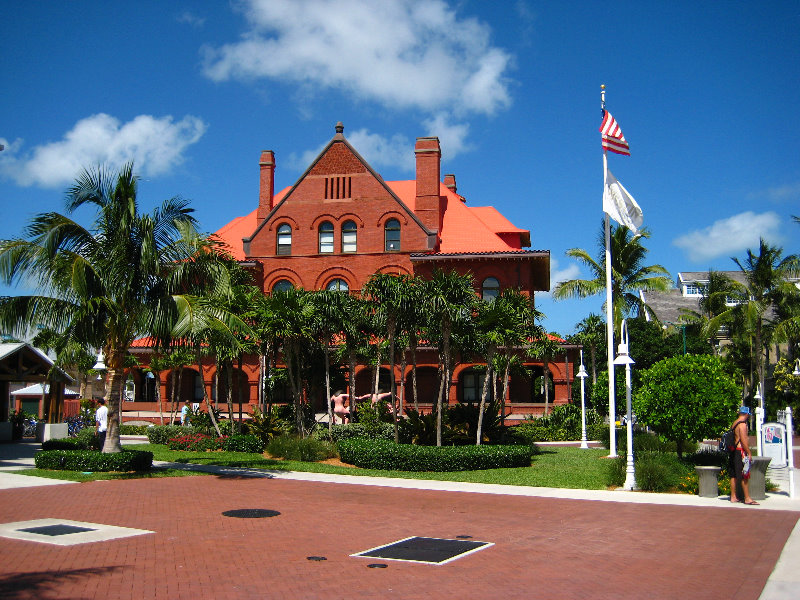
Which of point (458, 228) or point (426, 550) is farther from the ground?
point (458, 228)

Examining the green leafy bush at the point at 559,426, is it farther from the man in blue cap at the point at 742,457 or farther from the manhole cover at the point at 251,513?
the manhole cover at the point at 251,513

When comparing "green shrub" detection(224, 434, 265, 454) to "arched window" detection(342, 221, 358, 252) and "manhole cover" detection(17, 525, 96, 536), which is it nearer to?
"manhole cover" detection(17, 525, 96, 536)

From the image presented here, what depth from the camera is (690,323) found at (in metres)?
54.6

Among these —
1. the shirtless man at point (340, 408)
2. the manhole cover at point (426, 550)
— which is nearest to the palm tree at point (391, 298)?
the shirtless man at point (340, 408)

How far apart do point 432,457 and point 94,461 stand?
8.78 metres

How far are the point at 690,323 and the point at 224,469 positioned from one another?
142ft

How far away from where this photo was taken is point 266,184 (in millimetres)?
42906

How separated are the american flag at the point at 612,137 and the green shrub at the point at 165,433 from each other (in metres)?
18.6

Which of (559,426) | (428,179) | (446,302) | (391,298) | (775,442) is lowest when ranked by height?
(559,426)

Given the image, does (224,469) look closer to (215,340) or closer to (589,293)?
(215,340)

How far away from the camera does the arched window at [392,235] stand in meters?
39.6

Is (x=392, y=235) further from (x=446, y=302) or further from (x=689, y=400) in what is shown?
(x=689, y=400)

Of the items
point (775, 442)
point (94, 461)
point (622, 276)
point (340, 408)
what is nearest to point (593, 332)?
point (622, 276)

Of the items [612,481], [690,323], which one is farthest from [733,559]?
[690,323]
